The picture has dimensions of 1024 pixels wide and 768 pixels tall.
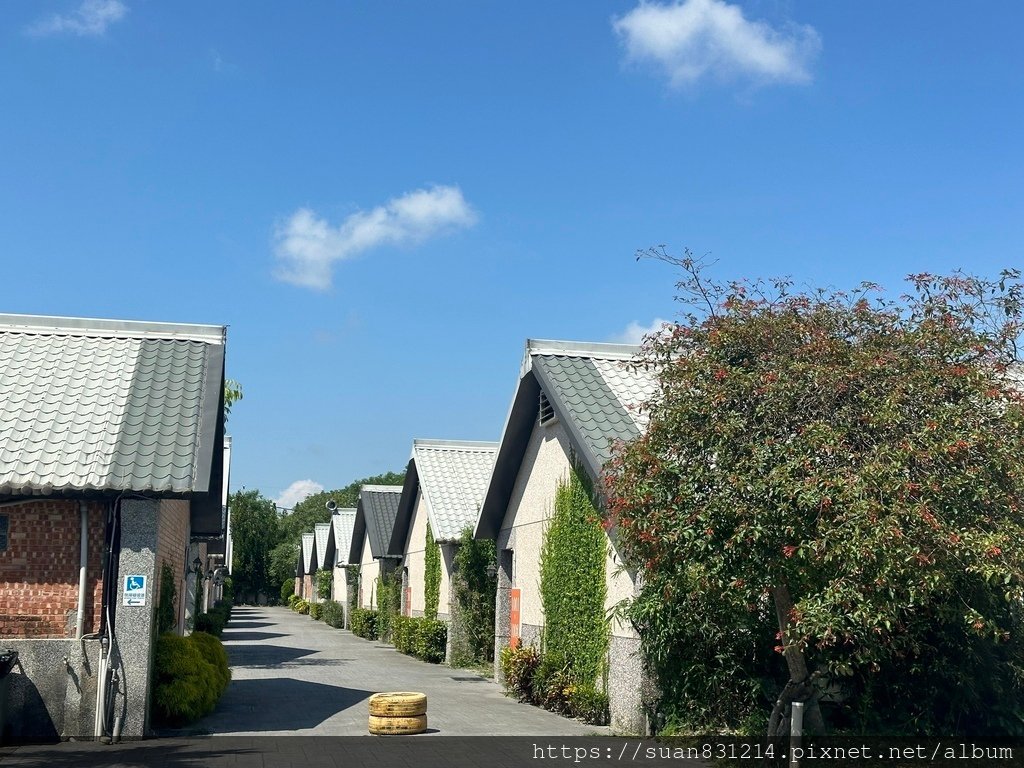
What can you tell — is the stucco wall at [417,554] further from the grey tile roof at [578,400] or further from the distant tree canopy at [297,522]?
the distant tree canopy at [297,522]

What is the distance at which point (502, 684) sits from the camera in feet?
70.6

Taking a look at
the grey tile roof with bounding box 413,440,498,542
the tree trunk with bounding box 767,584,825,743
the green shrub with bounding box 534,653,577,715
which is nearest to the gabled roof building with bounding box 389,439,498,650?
the grey tile roof with bounding box 413,440,498,542

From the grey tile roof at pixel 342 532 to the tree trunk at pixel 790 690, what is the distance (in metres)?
45.7

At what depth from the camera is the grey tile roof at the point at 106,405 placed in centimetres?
1336

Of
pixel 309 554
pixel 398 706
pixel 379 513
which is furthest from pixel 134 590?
pixel 309 554

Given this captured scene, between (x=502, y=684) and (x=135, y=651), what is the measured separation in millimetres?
9938

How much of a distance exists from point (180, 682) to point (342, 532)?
42976mm

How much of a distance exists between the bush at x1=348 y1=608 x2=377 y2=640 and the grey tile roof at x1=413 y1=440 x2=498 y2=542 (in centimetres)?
1052

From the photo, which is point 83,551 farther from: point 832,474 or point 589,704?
point 832,474

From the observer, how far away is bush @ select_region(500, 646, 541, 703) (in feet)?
60.8

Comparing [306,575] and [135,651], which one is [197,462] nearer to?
[135,651]

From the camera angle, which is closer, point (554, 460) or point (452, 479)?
point (554, 460)

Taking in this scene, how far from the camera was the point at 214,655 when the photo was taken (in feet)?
55.2

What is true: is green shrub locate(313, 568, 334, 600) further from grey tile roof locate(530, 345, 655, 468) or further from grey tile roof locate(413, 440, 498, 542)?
grey tile roof locate(530, 345, 655, 468)
